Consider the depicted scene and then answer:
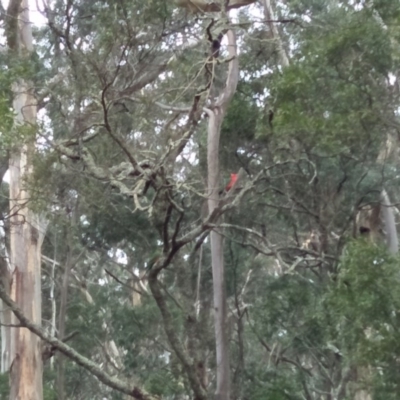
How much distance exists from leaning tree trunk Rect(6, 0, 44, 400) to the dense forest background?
20cm

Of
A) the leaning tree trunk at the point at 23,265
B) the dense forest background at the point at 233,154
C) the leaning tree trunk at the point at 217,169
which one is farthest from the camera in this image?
the leaning tree trunk at the point at 23,265

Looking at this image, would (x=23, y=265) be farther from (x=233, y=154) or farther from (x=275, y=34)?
(x=275, y=34)

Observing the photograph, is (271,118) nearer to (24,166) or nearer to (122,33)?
(122,33)

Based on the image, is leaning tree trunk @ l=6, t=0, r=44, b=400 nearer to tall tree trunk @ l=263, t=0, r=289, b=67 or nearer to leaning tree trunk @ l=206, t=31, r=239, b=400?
leaning tree trunk @ l=206, t=31, r=239, b=400

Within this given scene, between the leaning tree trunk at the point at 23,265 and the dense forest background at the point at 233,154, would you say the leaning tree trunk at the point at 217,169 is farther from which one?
the leaning tree trunk at the point at 23,265

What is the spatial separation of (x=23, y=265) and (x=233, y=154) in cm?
268

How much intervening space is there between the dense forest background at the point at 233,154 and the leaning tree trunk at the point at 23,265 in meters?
0.20

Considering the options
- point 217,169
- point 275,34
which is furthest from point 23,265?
point 275,34

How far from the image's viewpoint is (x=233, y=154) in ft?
26.5

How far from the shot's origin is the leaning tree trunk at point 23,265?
24.9 feet

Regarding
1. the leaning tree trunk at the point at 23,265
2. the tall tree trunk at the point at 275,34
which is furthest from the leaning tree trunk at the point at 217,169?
the leaning tree trunk at the point at 23,265

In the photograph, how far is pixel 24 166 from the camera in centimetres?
678

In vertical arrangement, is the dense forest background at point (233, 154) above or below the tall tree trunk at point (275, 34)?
below

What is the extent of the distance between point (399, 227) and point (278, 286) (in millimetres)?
3313
